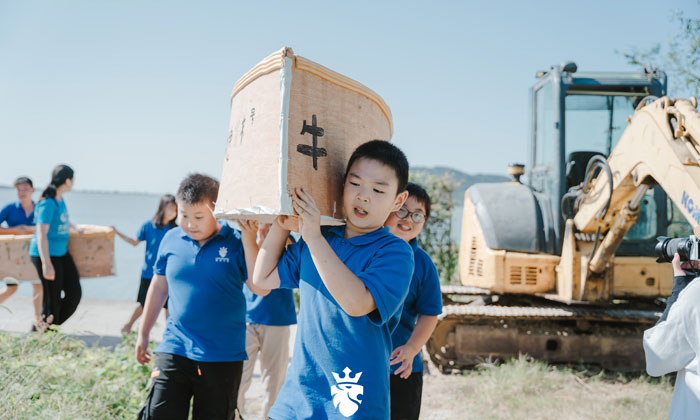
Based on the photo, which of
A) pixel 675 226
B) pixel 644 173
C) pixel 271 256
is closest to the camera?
pixel 271 256

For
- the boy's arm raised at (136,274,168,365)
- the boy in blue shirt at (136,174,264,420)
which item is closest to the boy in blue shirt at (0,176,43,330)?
the boy's arm raised at (136,274,168,365)

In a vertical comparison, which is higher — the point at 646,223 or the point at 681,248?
the point at 646,223

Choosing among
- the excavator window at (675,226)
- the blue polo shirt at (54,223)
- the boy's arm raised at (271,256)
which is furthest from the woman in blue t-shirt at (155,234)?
the excavator window at (675,226)

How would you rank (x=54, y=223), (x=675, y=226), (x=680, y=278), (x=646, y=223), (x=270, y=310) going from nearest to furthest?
(x=680, y=278) → (x=270, y=310) → (x=54, y=223) → (x=646, y=223) → (x=675, y=226)

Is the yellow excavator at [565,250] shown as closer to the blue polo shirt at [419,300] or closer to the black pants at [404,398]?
the blue polo shirt at [419,300]

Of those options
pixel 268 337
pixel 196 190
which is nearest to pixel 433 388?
pixel 268 337

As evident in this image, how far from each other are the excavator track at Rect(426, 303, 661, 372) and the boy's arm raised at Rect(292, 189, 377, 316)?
4.69m

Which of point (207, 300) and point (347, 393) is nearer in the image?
point (347, 393)

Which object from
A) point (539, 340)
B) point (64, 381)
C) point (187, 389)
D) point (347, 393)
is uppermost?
point (347, 393)

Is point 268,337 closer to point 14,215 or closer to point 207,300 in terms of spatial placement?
point 207,300

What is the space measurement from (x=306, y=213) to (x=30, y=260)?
17.6 feet

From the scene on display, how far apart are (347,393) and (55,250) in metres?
5.19

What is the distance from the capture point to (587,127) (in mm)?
6465

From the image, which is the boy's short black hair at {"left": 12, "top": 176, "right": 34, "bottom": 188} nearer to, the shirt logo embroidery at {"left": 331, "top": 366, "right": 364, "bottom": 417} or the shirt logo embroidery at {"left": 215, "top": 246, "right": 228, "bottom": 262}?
the shirt logo embroidery at {"left": 215, "top": 246, "right": 228, "bottom": 262}
